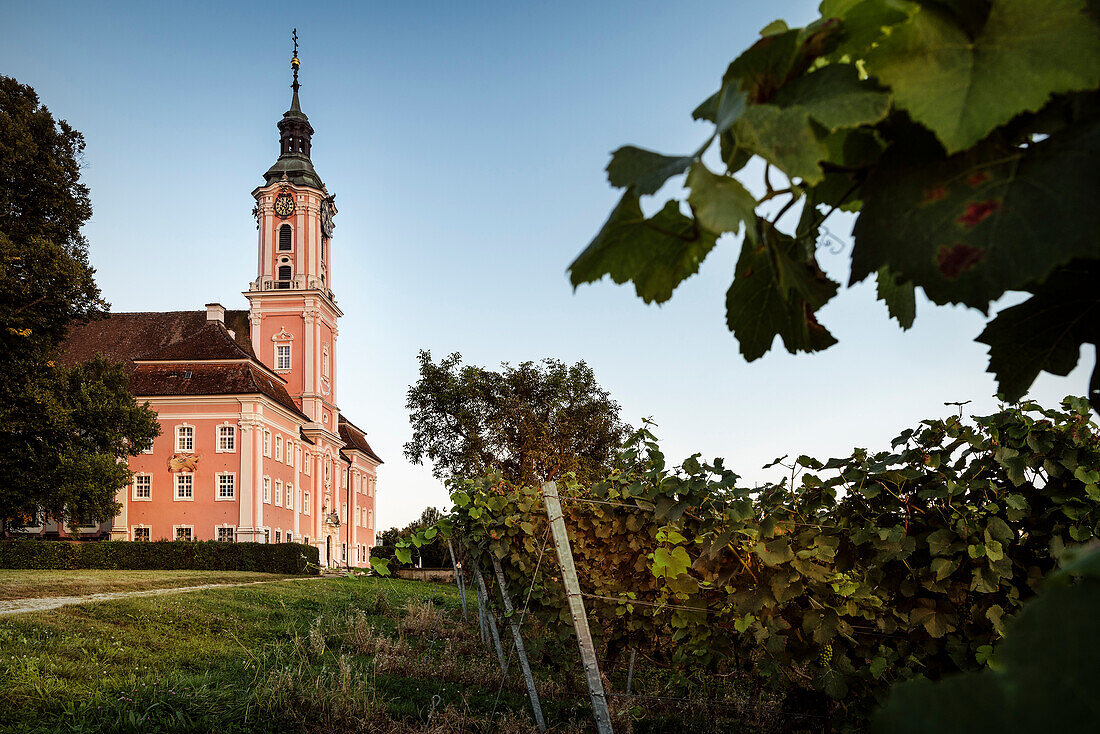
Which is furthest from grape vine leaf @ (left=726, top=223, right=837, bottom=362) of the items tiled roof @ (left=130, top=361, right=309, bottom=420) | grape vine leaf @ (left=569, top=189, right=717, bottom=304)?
tiled roof @ (left=130, top=361, right=309, bottom=420)

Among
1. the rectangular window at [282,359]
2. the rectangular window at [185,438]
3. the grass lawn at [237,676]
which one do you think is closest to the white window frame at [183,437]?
the rectangular window at [185,438]

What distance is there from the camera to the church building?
37312 millimetres

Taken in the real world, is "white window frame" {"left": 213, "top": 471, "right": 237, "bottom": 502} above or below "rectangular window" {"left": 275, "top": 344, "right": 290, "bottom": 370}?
below

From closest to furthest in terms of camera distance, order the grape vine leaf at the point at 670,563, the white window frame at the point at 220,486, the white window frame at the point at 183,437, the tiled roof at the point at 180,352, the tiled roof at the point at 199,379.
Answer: the grape vine leaf at the point at 670,563 → the white window frame at the point at 220,486 → the white window frame at the point at 183,437 → the tiled roof at the point at 199,379 → the tiled roof at the point at 180,352

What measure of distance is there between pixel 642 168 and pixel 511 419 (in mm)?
28554

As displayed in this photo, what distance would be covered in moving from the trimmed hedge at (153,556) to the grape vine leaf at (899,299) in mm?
31198

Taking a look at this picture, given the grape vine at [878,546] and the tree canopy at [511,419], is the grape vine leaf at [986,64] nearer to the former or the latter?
the grape vine at [878,546]

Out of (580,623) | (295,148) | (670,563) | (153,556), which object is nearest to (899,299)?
(670,563)

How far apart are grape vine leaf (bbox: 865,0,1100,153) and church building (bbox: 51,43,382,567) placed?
123 feet

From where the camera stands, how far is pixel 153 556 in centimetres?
3116

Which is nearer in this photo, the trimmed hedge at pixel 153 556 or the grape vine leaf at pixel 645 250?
the grape vine leaf at pixel 645 250

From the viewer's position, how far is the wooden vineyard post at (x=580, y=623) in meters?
4.31

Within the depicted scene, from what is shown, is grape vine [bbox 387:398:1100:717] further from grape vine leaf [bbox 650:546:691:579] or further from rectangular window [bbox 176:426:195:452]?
rectangular window [bbox 176:426:195:452]

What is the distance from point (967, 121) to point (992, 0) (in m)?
0.09
